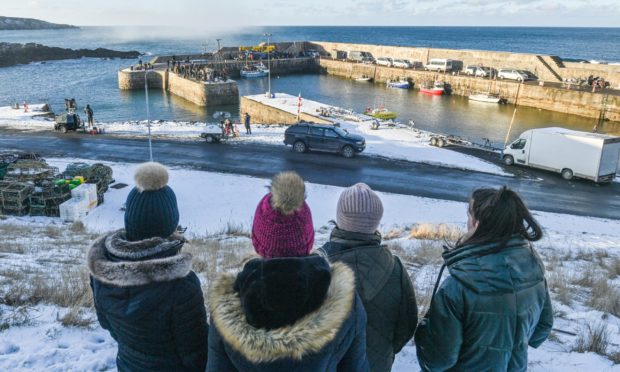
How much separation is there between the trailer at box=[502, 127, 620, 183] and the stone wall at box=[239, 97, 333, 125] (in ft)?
43.3

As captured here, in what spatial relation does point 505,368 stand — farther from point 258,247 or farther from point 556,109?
point 556,109

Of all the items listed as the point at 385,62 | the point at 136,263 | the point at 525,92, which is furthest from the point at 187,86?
the point at 136,263

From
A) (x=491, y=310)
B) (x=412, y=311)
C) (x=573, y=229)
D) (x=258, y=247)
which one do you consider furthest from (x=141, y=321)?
(x=573, y=229)

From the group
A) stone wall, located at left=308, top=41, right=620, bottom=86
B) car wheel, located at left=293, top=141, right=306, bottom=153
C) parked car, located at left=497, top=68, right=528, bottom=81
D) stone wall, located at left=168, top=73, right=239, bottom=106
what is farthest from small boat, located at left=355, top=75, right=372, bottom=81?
car wheel, located at left=293, top=141, right=306, bottom=153

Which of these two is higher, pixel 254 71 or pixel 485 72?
pixel 485 72

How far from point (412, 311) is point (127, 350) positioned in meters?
1.87

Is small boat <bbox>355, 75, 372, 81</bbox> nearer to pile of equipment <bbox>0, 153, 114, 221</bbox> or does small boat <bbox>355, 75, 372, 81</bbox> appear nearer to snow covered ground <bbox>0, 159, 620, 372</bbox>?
snow covered ground <bbox>0, 159, 620, 372</bbox>

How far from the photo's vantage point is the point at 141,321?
9.29 ft

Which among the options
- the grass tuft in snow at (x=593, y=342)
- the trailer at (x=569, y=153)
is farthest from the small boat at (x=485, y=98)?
the grass tuft in snow at (x=593, y=342)

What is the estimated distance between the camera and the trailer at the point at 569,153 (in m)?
20.5

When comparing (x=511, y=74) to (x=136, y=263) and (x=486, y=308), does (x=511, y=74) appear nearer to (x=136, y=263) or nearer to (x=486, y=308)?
(x=486, y=308)

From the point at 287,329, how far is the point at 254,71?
7314 cm

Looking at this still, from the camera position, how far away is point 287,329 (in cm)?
204

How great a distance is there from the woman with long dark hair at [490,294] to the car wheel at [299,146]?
2193 centimetres
